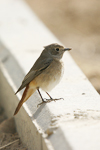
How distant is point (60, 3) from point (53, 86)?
18.5 ft

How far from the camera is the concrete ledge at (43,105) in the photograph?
133 inches

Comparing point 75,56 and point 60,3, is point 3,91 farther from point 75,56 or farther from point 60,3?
point 60,3

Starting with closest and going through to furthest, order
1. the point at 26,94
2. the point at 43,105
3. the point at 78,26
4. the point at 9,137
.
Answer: the point at 43,105, the point at 26,94, the point at 9,137, the point at 78,26

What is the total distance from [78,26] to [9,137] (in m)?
4.34

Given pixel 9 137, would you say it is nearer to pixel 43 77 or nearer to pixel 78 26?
pixel 43 77

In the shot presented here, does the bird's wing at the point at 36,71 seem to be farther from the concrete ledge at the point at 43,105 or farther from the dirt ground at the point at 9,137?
the dirt ground at the point at 9,137

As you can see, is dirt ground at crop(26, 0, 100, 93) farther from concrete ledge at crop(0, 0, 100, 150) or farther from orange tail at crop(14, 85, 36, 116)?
orange tail at crop(14, 85, 36, 116)

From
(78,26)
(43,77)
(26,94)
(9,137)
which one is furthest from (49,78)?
(78,26)

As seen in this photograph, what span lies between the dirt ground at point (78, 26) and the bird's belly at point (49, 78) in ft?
5.44

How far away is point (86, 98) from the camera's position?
4.15m

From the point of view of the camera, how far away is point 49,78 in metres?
4.25

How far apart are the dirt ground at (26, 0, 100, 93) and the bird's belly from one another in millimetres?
1659

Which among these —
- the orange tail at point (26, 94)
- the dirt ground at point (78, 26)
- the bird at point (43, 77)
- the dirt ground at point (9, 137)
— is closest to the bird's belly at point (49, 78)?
the bird at point (43, 77)

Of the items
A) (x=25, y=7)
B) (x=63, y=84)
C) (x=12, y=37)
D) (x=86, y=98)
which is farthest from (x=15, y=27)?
(x=86, y=98)
